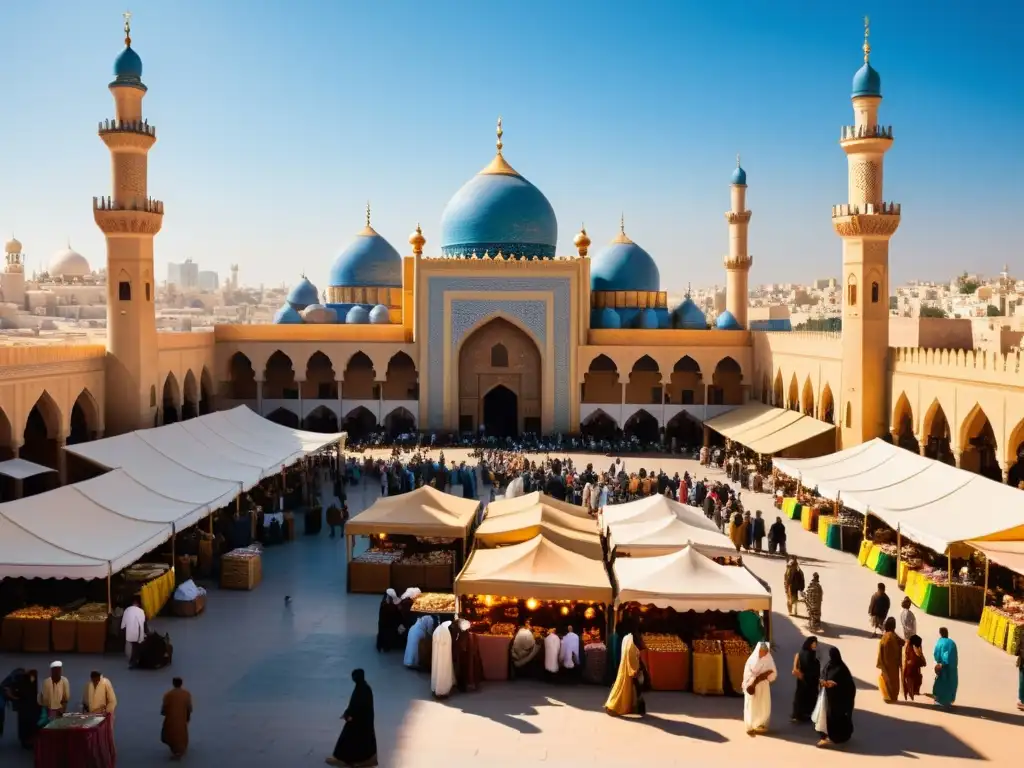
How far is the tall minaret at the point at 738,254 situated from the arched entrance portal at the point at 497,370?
24.4 ft

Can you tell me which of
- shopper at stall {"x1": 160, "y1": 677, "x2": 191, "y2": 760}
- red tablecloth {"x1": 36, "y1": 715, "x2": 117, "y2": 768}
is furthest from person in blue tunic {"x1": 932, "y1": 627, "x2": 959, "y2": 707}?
red tablecloth {"x1": 36, "y1": 715, "x2": 117, "y2": 768}

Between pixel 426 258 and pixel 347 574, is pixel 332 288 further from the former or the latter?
pixel 347 574

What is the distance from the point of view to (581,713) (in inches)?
355

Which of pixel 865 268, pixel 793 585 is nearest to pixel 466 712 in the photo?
pixel 793 585

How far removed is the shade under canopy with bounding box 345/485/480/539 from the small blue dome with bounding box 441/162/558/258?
58.9ft

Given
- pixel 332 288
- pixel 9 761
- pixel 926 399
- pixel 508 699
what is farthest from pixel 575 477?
pixel 332 288

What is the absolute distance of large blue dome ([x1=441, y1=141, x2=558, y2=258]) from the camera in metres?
31.1

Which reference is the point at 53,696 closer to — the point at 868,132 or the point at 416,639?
the point at 416,639

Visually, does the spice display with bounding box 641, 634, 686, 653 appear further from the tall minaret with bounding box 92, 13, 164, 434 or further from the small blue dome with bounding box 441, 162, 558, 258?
the small blue dome with bounding box 441, 162, 558, 258

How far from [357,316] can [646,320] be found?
9.18 metres

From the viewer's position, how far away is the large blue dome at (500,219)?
3106 centimetres

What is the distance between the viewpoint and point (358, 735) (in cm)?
770

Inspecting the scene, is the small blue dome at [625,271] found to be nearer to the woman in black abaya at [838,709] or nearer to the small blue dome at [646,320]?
the small blue dome at [646,320]

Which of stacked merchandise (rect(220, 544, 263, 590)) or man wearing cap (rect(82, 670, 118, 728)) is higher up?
man wearing cap (rect(82, 670, 118, 728))
